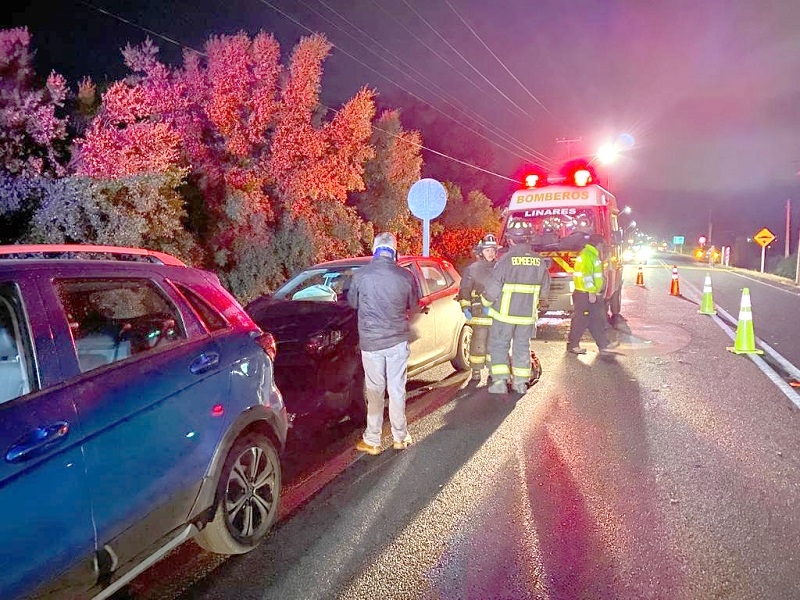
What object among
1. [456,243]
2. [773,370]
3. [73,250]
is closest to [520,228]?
[773,370]

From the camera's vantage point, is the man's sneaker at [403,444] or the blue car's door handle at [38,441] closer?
the blue car's door handle at [38,441]

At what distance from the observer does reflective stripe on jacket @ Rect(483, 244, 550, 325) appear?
23.1 feet

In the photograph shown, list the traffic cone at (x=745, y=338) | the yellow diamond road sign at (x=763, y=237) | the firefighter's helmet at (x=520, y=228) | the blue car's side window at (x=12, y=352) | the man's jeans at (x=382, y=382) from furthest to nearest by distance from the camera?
the yellow diamond road sign at (x=763, y=237)
the firefighter's helmet at (x=520, y=228)
the traffic cone at (x=745, y=338)
the man's jeans at (x=382, y=382)
the blue car's side window at (x=12, y=352)

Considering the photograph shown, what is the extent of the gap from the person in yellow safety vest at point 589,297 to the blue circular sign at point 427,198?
291 centimetres

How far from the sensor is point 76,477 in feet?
8.20

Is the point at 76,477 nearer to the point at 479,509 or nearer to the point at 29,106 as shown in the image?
the point at 479,509

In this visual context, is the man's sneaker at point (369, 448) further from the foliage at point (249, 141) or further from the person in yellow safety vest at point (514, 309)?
the foliage at point (249, 141)

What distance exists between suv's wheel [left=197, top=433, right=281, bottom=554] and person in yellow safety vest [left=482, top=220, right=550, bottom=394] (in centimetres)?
372

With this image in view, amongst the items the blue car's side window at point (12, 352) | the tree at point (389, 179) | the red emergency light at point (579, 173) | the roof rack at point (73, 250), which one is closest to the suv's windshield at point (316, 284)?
the roof rack at point (73, 250)

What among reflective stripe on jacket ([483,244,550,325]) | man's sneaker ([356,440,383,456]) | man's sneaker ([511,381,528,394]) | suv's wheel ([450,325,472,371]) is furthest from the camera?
suv's wheel ([450,325,472,371])

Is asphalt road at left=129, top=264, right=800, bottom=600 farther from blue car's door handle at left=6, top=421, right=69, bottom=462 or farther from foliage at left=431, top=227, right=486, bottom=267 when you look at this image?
foliage at left=431, top=227, right=486, bottom=267

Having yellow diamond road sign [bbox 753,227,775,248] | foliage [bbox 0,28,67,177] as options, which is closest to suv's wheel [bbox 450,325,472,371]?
foliage [bbox 0,28,67,177]

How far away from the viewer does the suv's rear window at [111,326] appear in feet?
9.73

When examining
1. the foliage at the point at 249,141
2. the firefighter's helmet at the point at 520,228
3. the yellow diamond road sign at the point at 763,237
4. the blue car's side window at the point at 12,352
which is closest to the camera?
the blue car's side window at the point at 12,352
